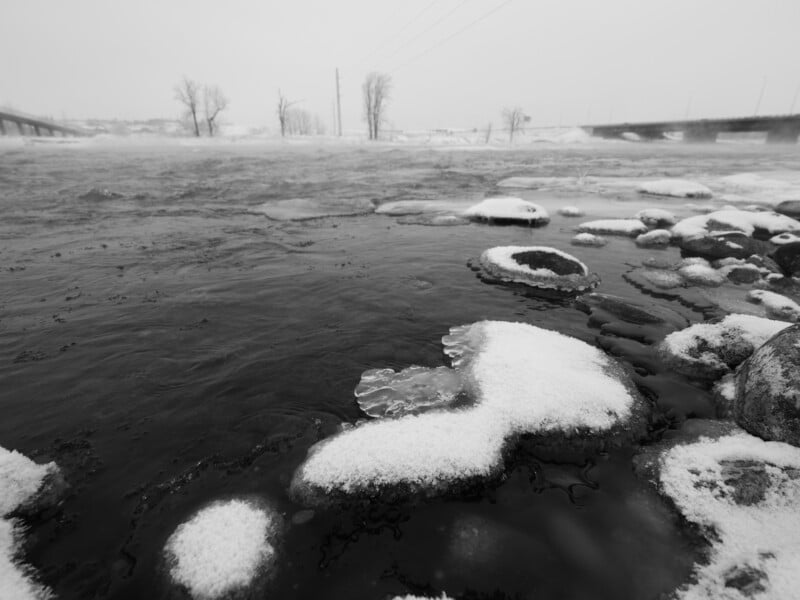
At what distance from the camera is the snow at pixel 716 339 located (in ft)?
12.6

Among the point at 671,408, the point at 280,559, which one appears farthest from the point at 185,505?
the point at 671,408

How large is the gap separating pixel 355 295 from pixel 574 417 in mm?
3409

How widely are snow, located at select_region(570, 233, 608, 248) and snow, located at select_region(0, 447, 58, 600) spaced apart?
8.81m

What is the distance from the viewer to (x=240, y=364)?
3.89m

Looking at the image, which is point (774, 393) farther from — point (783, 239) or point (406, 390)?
point (783, 239)

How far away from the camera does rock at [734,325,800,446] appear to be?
8.89 feet

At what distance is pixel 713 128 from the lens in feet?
206

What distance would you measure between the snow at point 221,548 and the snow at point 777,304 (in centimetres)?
636

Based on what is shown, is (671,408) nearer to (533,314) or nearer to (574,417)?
(574,417)

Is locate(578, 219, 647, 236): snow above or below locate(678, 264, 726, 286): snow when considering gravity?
above

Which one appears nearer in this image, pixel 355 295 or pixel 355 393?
pixel 355 393

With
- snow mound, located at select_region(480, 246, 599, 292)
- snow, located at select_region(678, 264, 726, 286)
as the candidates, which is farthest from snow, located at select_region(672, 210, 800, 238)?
snow mound, located at select_region(480, 246, 599, 292)

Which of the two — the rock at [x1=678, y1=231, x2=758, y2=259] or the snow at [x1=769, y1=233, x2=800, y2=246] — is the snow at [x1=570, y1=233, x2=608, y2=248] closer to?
the rock at [x1=678, y1=231, x2=758, y2=259]

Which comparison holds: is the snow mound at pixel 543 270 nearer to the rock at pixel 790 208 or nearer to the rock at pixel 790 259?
the rock at pixel 790 259
